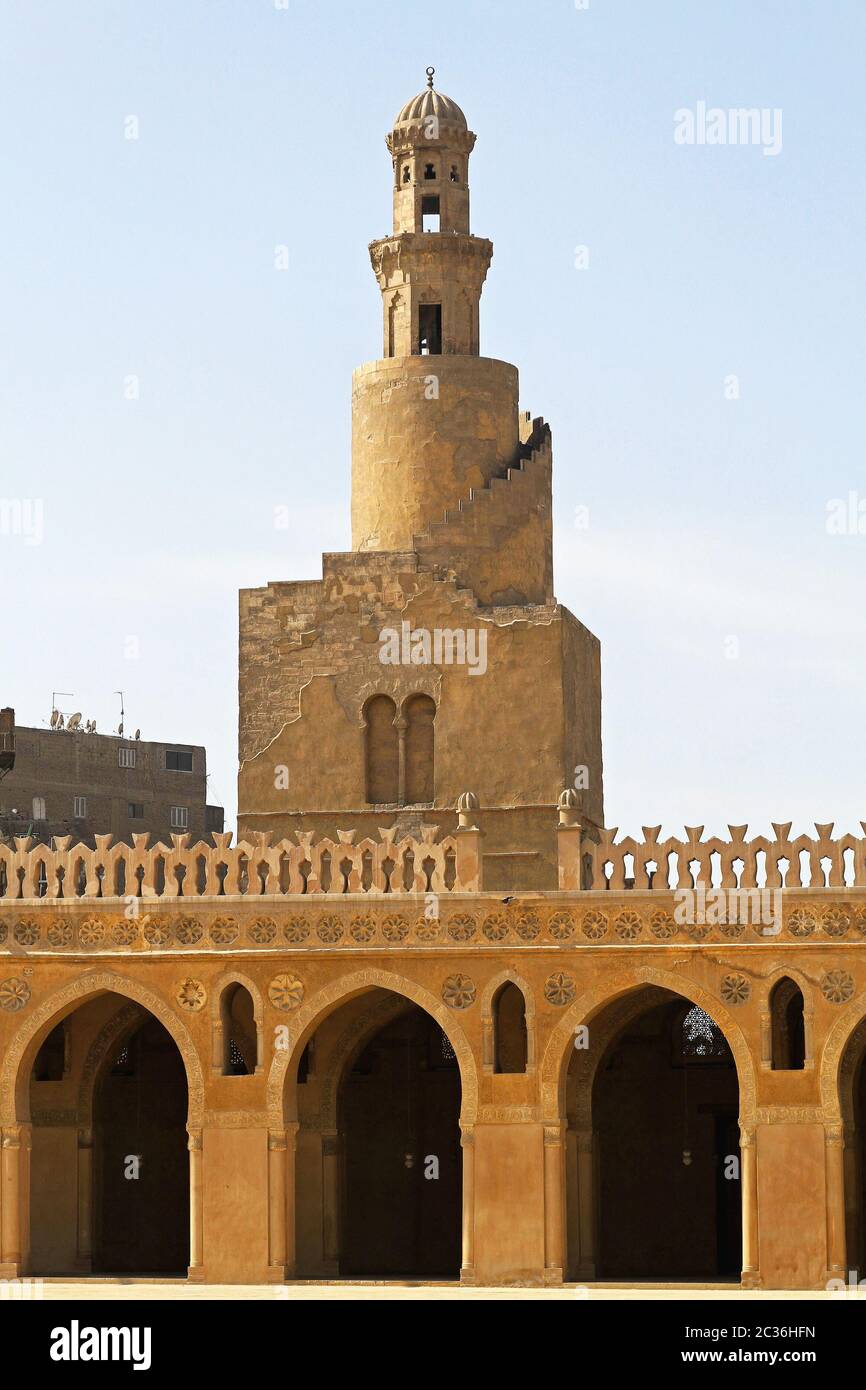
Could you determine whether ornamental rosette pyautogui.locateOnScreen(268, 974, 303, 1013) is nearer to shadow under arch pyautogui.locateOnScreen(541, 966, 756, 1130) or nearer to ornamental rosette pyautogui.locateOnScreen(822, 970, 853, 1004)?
shadow under arch pyautogui.locateOnScreen(541, 966, 756, 1130)

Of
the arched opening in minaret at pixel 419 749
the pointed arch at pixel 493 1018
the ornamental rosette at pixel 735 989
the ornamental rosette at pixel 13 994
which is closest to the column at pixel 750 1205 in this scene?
the ornamental rosette at pixel 735 989

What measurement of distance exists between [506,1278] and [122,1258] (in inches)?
231

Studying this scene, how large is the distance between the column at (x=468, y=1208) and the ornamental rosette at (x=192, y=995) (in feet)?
10.6

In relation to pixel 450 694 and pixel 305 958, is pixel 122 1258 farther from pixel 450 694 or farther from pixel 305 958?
pixel 450 694

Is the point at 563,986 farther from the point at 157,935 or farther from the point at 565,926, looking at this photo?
the point at 157,935

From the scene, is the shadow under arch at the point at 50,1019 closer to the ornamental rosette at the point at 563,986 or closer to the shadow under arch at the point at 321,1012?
the shadow under arch at the point at 321,1012

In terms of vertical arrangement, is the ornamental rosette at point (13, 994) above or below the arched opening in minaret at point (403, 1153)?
above

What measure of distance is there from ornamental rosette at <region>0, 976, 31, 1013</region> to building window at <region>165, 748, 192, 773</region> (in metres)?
30.0

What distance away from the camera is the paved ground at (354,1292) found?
3092 cm

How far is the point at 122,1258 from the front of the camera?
3653 cm

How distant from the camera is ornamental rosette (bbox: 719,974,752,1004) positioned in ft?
107

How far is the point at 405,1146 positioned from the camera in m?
36.6
